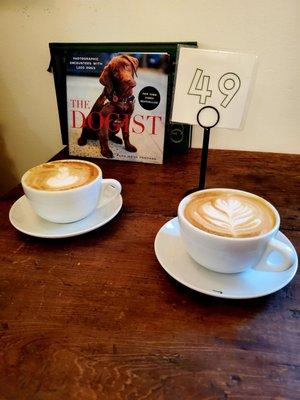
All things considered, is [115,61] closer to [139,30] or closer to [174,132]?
[139,30]

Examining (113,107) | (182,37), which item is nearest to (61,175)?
(113,107)

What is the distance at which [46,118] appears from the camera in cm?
100

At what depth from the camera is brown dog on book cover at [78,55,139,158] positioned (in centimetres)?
80

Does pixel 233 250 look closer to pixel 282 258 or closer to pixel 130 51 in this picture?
pixel 282 258

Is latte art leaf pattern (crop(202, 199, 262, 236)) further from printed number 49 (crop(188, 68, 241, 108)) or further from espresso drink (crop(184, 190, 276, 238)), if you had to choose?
printed number 49 (crop(188, 68, 241, 108))

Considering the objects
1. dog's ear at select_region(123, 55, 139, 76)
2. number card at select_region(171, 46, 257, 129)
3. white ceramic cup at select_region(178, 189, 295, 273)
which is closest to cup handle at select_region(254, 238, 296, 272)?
white ceramic cup at select_region(178, 189, 295, 273)

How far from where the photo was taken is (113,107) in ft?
2.70

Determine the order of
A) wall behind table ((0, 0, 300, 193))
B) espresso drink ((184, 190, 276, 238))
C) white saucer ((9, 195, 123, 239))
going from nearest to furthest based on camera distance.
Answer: espresso drink ((184, 190, 276, 238)) → white saucer ((9, 195, 123, 239)) → wall behind table ((0, 0, 300, 193))

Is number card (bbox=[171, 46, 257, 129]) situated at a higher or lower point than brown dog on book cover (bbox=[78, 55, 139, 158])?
higher

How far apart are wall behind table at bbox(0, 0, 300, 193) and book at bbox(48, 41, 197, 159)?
0.05 meters

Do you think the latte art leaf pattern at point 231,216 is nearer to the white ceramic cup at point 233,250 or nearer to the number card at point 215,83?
the white ceramic cup at point 233,250

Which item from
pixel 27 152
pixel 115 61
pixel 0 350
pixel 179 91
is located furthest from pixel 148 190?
pixel 27 152

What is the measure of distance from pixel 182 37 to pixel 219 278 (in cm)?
62

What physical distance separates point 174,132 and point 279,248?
1.68 feet
